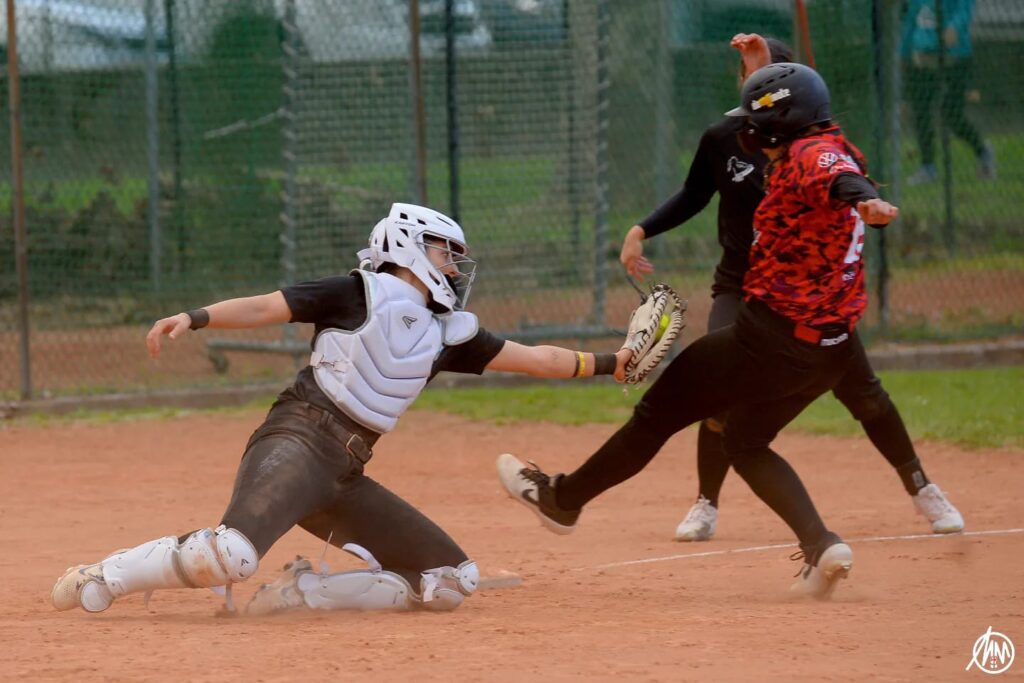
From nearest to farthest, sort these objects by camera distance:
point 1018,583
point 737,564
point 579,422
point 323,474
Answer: point 323,474
point 1018,583
point 737,564
point 579,422

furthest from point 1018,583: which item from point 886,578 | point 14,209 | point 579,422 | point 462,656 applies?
point 14,209

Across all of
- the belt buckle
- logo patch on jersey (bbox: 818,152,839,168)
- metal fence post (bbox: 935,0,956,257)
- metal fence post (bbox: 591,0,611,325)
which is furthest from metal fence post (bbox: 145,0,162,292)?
logo patch on jersey (bbox: 818,152,839,168)

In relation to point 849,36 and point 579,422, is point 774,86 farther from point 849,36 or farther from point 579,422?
point 849,36

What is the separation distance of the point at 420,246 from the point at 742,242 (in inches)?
72.6

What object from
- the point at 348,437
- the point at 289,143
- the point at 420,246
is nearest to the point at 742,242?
the point at 420,246

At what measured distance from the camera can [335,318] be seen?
5.49m

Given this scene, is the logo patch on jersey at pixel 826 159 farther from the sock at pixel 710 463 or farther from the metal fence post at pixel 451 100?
the metal fence post at pixel 451 100

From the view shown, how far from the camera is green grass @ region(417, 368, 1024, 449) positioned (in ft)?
31.7

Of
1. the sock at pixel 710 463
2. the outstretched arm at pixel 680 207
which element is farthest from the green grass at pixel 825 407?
the outstretched arm at pixel 680 207

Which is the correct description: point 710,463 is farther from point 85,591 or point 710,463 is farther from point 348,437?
point 85,591

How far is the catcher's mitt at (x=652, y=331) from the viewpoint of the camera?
5.96 m

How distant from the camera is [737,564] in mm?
6672

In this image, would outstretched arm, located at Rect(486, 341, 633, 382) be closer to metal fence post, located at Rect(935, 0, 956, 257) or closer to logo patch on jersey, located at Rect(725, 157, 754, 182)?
logo patch on jersey, located at Rect(725, 157, 754, 182)

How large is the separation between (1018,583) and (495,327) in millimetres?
6718
